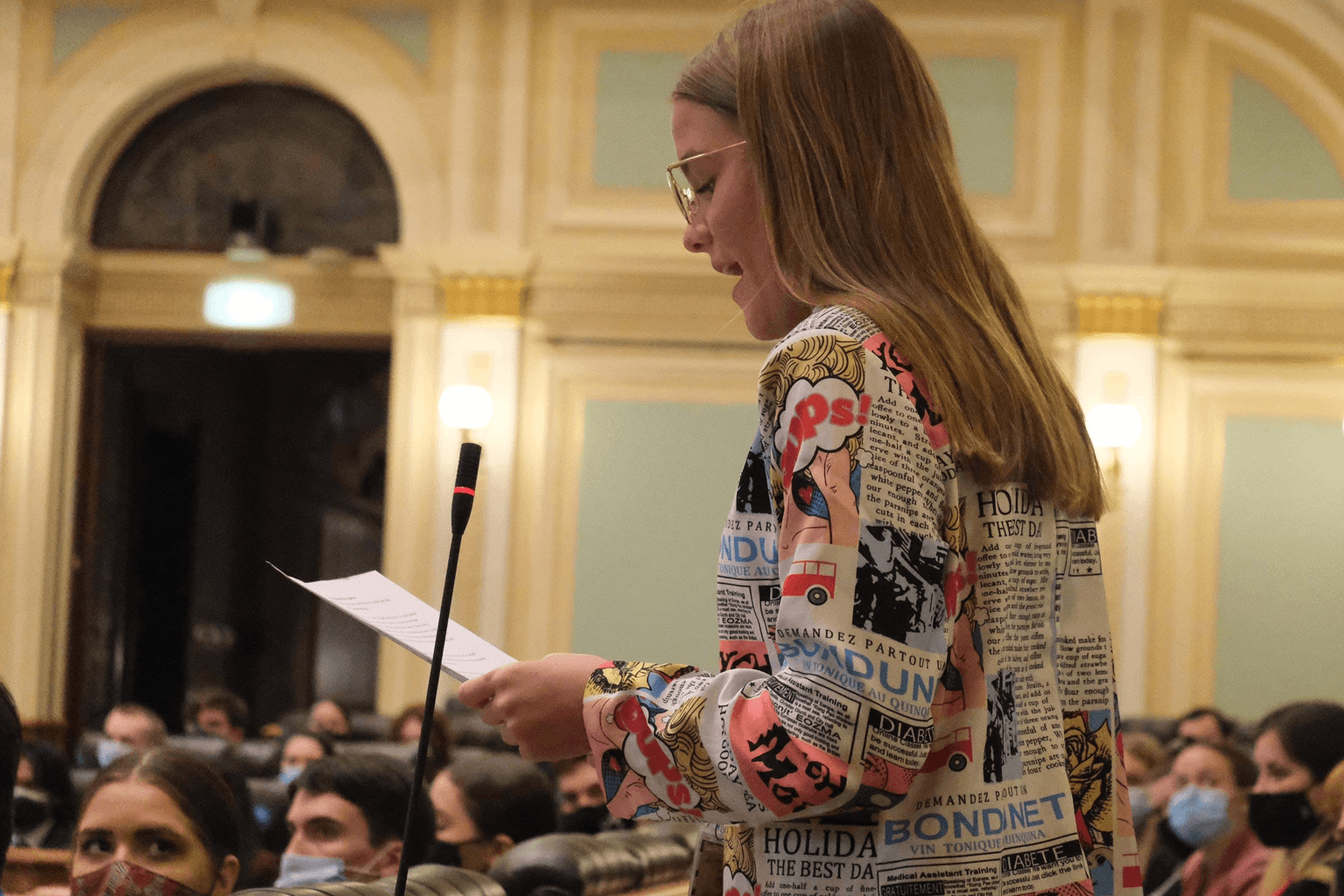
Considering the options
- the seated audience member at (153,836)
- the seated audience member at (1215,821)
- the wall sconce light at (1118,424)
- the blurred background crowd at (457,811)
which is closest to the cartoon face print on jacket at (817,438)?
the blurred background crowd at (457,811)

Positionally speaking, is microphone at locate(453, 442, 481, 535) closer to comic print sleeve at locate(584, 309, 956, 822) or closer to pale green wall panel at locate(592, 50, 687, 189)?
comic print sleeve at locate(584, 309, 956, 822)

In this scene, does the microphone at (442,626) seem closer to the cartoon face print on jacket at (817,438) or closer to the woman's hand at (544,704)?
the woman's hand at (544,704)

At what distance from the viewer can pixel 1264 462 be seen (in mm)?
9617

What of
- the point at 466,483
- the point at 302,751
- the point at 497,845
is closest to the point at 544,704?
the point at 466,483

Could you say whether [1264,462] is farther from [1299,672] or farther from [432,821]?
[432,821]

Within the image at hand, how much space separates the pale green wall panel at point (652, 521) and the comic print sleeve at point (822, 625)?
27.9ft

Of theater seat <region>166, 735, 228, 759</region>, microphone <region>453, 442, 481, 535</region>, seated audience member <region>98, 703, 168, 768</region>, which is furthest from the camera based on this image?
seated audience member <region>98, 703, 168, 768</region>

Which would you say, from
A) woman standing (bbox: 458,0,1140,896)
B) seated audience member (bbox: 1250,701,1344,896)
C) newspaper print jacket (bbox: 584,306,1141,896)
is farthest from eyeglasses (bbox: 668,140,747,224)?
seated audience member (bbox: 1250,701,1344,896)

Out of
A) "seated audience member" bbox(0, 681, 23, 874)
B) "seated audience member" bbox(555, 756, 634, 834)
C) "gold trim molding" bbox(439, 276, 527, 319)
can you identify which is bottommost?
"seated audience member" bbox(555, 756, 634, 834)

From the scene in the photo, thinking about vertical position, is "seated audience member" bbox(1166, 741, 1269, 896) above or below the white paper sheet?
below

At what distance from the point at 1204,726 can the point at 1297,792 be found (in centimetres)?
267

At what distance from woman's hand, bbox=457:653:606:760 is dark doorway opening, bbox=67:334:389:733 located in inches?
367

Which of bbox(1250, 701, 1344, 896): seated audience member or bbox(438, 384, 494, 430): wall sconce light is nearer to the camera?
bbox(1250, 701, 1344, 896): seated audience member

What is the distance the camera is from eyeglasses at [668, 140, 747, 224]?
4.66 ft
